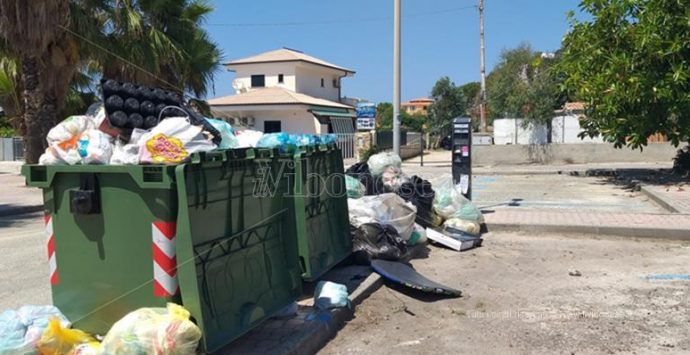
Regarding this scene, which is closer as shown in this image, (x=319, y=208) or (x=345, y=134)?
(x=319, y=208)

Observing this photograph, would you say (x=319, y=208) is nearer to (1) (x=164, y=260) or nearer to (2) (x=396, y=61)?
(1) (x=164, y=260)

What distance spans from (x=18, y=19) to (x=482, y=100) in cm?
2893

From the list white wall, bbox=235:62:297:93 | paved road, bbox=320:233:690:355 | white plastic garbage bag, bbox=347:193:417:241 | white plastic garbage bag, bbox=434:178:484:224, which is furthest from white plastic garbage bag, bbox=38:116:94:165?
white wall, bbox=235:62:297:93

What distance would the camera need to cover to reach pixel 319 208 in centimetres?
600

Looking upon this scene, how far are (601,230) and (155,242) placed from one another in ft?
23.7

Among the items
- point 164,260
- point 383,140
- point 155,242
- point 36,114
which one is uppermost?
point 36,114

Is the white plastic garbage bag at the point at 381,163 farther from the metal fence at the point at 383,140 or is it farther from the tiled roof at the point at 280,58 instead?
the tiled roof at the point at 280,58

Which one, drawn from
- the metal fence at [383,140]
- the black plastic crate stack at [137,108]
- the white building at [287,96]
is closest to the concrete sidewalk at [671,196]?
the black plastic crate stack at [137,108]

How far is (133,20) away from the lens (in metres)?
17.4

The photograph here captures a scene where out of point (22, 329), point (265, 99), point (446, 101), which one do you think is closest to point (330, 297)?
point (22, 329)

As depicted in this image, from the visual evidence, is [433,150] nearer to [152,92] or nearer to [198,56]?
[198,56]

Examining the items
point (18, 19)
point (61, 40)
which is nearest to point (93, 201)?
point (18, 19)

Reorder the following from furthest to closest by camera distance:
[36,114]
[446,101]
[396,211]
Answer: [446,101], [36,114], [396,211]

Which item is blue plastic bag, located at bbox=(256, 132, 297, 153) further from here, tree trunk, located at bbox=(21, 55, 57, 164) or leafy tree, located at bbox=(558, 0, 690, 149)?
tree trunk, located at bbox=(21, 55, 57, 164)
